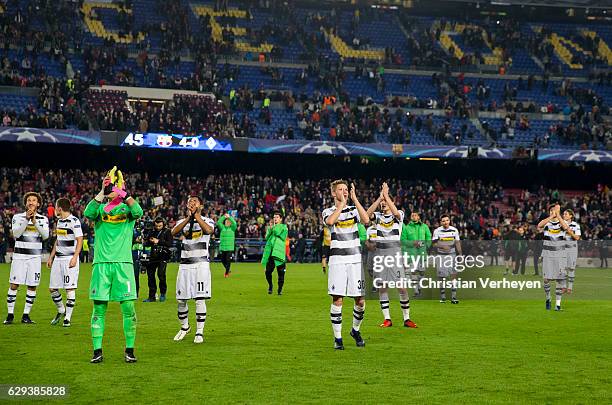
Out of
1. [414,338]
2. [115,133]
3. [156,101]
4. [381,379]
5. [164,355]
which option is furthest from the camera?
[156,101]

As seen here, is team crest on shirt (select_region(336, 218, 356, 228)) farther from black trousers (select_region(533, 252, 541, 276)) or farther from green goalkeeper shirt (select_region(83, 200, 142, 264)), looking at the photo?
black trousers (select_region(533, 252, 541, 276))

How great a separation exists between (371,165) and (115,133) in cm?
1588

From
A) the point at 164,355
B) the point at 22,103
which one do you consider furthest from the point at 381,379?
the point at 22,103

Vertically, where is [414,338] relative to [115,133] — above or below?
below

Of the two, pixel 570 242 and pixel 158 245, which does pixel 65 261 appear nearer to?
pixel 158 245

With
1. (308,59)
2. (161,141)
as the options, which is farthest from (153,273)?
(308,59)

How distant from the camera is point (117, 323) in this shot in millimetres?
17000

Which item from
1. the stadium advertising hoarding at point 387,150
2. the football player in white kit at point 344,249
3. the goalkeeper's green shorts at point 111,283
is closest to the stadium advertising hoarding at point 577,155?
the stadium advertising hoarding at point 387,150

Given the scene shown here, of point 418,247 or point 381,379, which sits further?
point 418,247

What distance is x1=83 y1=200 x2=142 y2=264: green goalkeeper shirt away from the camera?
38.4 feet

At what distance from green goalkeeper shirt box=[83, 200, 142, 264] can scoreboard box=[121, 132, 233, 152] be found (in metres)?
34.7

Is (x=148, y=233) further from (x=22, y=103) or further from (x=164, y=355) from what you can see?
(x=22, y=103)

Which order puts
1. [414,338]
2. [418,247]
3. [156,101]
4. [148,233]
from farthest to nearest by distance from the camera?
[156,101], [418,247], [148,233], [414,338]

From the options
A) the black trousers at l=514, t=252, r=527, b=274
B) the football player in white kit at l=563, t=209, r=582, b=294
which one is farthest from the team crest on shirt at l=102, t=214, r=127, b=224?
the black trousers at l=514, t=252, r=527, b=274
